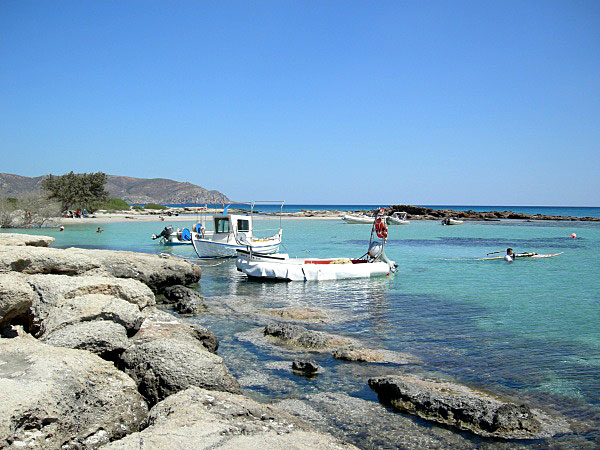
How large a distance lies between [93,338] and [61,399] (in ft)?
5.30

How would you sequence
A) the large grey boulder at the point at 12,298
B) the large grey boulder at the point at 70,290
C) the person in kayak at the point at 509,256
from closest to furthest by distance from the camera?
1. the large grey boulder at the point at 12,298
2. the large grey boulder at the point at 70,290
3. the person in kayak at the point at 509,256

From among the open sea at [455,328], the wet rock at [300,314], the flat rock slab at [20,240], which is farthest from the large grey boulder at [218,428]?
the wet rock at [300,314]

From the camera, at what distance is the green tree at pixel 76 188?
5992cm

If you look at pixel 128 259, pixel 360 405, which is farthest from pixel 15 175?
pixel 360 405

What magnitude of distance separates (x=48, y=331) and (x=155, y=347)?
1.48 m

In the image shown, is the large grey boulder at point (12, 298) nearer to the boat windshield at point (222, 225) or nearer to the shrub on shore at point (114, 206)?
the boat windshield at point (222, 225)

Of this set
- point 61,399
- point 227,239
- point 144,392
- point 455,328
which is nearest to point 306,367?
point 144,392

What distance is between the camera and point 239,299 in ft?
54.3

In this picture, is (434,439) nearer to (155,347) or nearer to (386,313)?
(155,347)

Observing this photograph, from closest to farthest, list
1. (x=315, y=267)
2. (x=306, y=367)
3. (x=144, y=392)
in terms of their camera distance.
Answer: (x=144, y=392) → (x=306, y=367) → (x=315, y=267)

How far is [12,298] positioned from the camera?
5.73 meters

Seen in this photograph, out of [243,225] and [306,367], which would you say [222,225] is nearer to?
[243,225]

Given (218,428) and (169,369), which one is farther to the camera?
(169,369)

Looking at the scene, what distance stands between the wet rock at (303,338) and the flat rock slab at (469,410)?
268 cm
